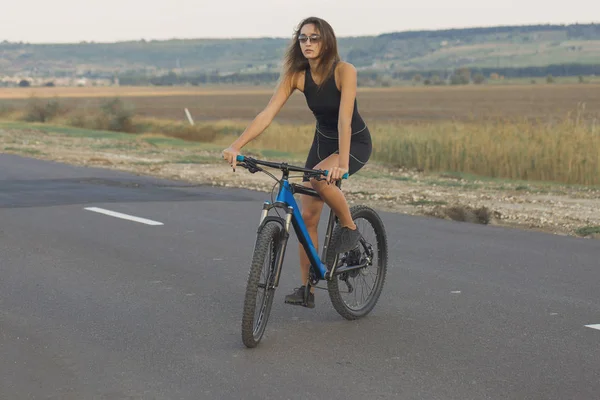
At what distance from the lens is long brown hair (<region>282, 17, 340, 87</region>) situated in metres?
6.83

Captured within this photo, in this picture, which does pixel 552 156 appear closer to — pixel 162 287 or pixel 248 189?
pixel 248 189

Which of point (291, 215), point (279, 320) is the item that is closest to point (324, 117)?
point (291, 215)

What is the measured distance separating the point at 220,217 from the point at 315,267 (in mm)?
6034

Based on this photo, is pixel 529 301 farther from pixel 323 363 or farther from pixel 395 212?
pixel 395 212

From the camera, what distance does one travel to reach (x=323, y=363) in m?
6.27

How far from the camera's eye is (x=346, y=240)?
283 inches

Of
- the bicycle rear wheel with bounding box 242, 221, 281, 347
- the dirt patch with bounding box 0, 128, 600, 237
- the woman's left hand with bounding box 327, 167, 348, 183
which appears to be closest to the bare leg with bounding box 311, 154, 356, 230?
the woman's left hand with bounding box 327, 167, 348, 183

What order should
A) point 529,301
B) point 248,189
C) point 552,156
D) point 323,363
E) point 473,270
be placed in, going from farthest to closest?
point 552,156 → point 248,189 → point 473,270 → point 529,301 → point 323,363

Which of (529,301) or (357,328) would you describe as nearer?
(357,328)

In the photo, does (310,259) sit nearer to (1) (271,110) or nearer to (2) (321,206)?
(2) (321,206)

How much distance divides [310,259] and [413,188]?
10977 mm

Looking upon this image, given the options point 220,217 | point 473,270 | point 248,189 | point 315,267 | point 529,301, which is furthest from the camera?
point 248,189

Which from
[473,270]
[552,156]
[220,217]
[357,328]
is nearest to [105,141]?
[552,156]

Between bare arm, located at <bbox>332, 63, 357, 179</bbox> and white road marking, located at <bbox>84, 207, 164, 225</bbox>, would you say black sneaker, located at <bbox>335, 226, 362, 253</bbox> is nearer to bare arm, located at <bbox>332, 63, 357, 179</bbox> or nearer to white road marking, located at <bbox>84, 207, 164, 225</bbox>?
bare arm, located at <bbox>332, 63, 357, 179</bbox>
